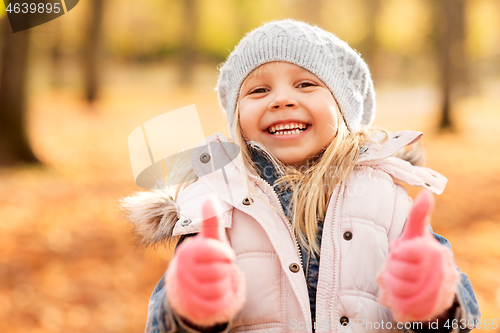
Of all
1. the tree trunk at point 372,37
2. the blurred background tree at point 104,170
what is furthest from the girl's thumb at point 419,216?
the tree trunk at point 372,37

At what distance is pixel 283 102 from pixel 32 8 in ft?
19.7

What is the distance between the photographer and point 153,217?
186 cm

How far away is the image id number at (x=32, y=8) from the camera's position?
605cm

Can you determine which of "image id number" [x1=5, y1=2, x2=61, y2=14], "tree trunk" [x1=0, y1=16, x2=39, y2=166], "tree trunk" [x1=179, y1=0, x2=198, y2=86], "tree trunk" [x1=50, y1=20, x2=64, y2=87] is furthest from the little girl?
"tree trunk" [x1=50, y1=20, x2=64, y2=87]

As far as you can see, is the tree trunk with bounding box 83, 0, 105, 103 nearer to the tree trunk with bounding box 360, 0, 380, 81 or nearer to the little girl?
the little girl

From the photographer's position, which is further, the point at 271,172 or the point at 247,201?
the point at 271,172

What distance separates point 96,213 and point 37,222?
750 mm

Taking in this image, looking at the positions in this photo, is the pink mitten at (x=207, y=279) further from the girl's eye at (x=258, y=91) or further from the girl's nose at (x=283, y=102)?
the girl's eye at (x=258, y=91)

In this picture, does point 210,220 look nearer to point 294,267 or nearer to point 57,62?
point 294,267

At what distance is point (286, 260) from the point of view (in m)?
1.66

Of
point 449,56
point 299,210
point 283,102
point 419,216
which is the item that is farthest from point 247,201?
point 449,56

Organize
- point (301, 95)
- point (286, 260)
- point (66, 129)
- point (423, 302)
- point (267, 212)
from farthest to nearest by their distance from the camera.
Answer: point (66, 129)
point (301, 95)
point (267, 212)
point (286, 260)
point (423, 302)

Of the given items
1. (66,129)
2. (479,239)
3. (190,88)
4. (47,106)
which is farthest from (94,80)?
(479,239)

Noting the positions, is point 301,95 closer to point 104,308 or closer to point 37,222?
point 104,308
